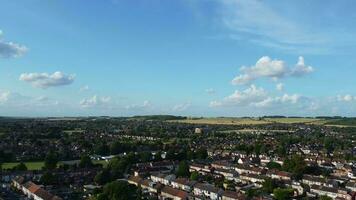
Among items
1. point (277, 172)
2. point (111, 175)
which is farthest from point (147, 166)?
point (277, 172)

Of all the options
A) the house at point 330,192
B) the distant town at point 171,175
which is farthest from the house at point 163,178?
the house at point 330,192

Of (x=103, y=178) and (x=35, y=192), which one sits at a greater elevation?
(x=103, y=178)

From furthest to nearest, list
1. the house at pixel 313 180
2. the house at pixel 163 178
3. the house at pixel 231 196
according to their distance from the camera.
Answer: the house at pixel 163 178 → the house at pixel 313 180 → the house at pixel 231 196

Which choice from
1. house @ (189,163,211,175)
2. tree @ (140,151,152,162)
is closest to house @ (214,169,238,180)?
house @ (189,163,211,175)

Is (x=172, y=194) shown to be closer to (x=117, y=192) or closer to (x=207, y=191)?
(x=207, y=191)

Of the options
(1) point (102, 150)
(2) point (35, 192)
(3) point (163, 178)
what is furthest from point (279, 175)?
(1) point (102, 150)

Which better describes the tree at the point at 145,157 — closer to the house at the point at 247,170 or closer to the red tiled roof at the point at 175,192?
the house at the point at 247,170

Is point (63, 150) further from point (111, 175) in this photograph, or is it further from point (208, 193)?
point (208, 193)
